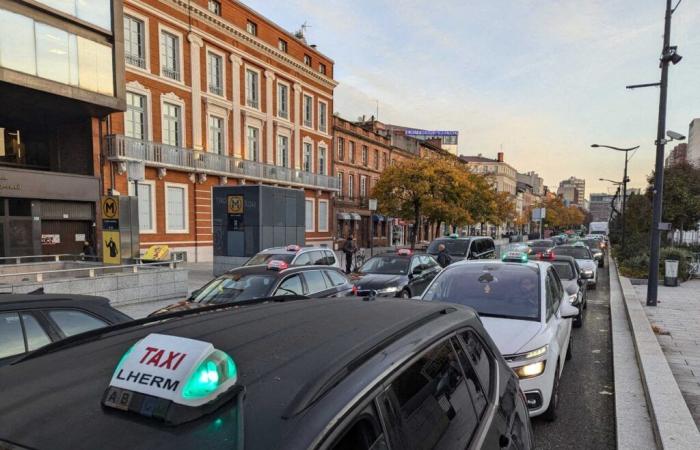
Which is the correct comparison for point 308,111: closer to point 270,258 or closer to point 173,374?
point 270,258

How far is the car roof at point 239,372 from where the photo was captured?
1.13m

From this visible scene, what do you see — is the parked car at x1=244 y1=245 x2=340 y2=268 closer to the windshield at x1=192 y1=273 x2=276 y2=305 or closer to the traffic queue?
the windshield at x1=192 y1=273 x2=276 y2=305

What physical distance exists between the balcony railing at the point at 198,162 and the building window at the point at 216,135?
2.75ft

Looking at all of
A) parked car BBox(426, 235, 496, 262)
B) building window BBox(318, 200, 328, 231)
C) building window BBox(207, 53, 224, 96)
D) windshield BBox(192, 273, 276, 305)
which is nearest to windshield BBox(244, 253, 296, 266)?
windshield BBox(192, 273, 276, 305)

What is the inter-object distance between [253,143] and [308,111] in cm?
739

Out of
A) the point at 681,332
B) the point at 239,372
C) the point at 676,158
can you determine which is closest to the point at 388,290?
the point at 681,332

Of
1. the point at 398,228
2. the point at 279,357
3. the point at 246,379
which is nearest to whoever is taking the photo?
the point at 246,379

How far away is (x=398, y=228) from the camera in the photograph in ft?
153

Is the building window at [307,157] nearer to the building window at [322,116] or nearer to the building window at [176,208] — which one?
the building window at [322,116]

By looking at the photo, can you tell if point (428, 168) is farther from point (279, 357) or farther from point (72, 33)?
point (279, 357)

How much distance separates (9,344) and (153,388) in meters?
3.02

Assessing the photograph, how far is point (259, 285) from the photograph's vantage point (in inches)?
282

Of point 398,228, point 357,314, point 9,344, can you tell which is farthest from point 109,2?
point 398,228

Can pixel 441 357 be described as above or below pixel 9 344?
above
